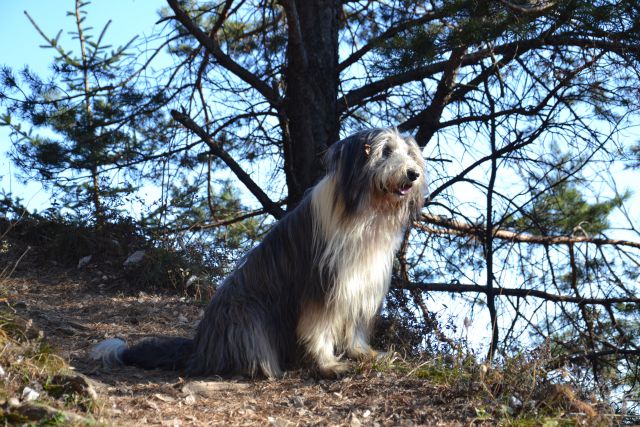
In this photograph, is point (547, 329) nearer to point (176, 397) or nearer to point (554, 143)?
point (554, 143)

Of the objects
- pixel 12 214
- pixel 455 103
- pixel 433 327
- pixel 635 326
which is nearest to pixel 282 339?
pixel 433 327

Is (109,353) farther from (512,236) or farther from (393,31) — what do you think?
(512,236)

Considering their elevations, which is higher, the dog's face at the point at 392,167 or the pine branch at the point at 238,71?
the pine branch at the point at 238,71

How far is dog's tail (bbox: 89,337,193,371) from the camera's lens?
4973mm

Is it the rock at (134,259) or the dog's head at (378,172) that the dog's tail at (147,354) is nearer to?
the dog's head at (378,172)

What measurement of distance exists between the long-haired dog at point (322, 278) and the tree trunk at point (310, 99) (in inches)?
100

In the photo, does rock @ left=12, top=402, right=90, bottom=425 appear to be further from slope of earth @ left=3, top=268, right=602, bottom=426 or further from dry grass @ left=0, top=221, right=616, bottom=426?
slope of earth @ left=3, top=268, right=602, bottom=426

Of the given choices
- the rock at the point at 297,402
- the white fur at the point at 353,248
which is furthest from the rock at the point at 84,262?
the rock at the point at 297,402

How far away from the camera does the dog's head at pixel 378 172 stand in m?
4.51

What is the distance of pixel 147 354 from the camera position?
16.5ft

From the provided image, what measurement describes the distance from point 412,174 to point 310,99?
10.4ft

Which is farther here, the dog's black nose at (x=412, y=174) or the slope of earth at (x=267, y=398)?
the dog's black nose at (x=412, y=174)

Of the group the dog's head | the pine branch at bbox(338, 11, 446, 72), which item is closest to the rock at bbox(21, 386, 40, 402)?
the dog's head

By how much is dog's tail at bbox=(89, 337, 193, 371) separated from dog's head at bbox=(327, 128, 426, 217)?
1467mm
